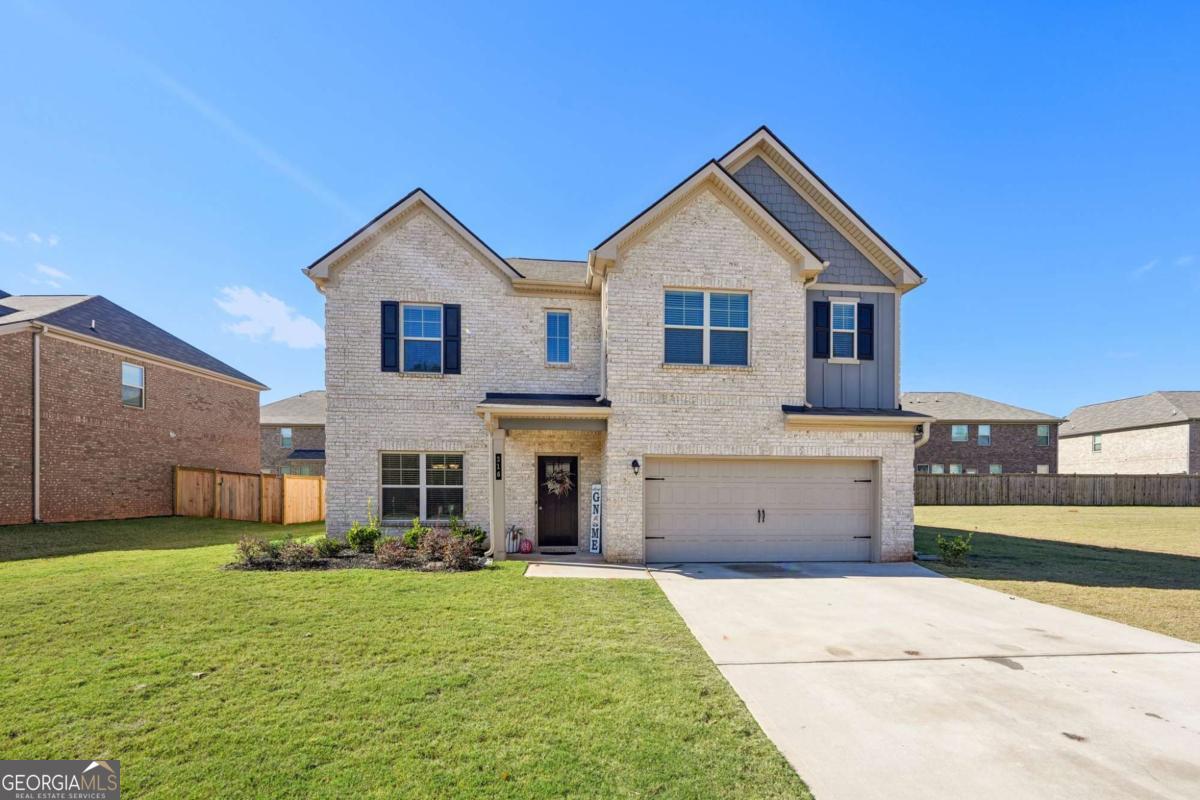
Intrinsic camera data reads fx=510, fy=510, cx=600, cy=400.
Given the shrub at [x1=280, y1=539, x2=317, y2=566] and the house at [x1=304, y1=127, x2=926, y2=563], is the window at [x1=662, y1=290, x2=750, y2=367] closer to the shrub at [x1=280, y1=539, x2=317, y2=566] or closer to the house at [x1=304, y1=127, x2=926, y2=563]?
the house at [x1=304, y1=127, x2=926, y2=563]

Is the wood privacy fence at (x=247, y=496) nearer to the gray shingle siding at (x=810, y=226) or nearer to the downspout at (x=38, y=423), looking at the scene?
the downspout at (x=38, y=423)

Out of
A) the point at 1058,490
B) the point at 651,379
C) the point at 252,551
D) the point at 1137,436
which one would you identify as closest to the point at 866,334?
the point at 651,379

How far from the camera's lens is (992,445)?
31812 millimetres

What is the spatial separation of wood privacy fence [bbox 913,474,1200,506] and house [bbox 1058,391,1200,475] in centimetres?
607

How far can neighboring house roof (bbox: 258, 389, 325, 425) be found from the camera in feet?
A: 99.2

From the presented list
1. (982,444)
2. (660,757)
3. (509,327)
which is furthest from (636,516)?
(982,444)

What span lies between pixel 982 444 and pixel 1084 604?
29.2 m

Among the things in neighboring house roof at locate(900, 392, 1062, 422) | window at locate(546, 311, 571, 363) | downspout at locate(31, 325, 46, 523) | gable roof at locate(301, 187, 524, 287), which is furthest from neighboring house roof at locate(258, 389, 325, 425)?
neighboring house roof at locate(900, 392, 1062, 422)

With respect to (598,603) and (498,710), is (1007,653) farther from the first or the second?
(498,710)

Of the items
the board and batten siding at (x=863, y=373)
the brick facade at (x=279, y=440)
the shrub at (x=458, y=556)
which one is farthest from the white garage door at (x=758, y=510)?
the brick facade at (x=279, y=440)

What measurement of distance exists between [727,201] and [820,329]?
3520 millimetres

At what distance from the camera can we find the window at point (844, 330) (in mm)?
11516
